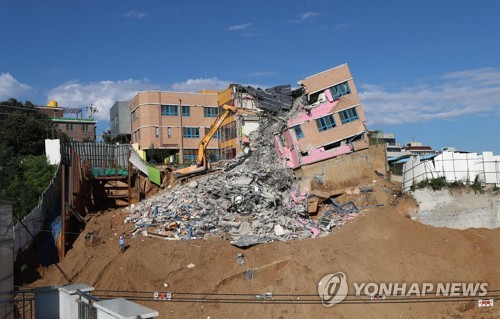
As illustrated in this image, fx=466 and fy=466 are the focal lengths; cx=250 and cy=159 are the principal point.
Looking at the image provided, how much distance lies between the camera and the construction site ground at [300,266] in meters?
14.1

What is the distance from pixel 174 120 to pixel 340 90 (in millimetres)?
21553

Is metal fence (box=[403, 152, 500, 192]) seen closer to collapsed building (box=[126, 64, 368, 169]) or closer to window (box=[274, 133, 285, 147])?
collapsed building (box=[126, 64, 368, 169])

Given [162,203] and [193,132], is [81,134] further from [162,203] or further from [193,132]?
[162,203]

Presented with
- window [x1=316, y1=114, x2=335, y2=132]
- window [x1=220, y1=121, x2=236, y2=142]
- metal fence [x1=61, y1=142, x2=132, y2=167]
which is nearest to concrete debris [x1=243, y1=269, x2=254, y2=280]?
window [x1=316, y1=114, x2=335, y2=132]

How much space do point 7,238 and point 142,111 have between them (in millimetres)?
37101

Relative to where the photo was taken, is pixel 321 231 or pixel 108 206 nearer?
pixel 321 231

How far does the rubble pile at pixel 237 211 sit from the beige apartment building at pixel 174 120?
19.1 metres

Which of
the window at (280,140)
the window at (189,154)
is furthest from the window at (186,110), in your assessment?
the window at (280,140)

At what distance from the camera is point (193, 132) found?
43.6 metres

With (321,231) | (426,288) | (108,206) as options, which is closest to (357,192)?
(321,231)

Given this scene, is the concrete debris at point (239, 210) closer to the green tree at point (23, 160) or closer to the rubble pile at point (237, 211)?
the rubble pile at point (237, 211)

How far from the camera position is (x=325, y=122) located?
81.8ft

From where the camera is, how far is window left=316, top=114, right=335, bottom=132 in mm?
24828

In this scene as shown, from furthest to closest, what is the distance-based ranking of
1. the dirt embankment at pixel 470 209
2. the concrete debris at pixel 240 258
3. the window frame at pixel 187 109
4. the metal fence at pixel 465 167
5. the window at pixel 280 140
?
1. the window frame at pixel 187 109
2. the window at pixel 280 140
3. the metal fence at pixel 465 167
4. the dirt embankment at pixel 470 209
5. the concrete debris at pixel 240 258
